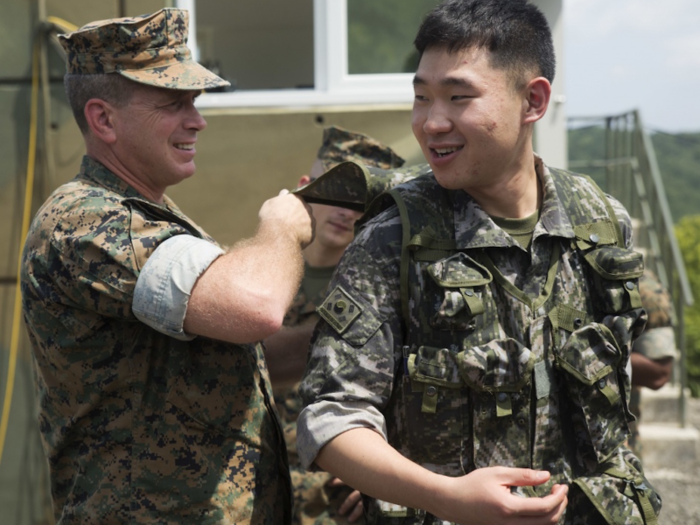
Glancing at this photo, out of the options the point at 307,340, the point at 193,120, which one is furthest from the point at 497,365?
the point at 193,120

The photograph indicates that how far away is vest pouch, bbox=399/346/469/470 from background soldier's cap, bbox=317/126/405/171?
1.82 metres

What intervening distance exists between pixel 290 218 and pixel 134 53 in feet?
2.14

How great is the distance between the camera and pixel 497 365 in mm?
1900

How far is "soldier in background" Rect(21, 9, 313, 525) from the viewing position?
2041 mm

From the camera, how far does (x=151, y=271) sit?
6.63 feet

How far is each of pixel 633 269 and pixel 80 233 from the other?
1353mm

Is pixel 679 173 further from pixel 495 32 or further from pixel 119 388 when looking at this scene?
pixel 119 388

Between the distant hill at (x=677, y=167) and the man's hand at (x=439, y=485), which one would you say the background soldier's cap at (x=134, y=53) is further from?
the distant hill at (x=677, y=167)

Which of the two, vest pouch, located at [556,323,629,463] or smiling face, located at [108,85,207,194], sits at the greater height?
smiling face, located at [108,85,207,194]

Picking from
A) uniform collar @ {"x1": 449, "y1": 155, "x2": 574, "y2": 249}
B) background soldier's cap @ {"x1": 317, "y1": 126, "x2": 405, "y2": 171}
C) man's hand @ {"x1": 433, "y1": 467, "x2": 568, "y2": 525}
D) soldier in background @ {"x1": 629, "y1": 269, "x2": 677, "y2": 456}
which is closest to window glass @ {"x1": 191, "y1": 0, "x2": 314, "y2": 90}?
background soldier's cap @ {"x1": 317, "y1": 126, "x2": 405, "y2": 171}

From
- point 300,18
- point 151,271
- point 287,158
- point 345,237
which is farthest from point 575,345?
point 300,18

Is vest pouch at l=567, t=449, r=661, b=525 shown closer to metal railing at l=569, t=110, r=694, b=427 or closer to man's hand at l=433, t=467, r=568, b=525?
man's hand at l=433, t=467, r=568, b=525

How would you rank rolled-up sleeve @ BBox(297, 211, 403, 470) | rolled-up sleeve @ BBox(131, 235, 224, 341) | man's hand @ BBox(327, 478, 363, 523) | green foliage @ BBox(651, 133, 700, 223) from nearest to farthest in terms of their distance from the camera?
rolled-up sleeve @ BBox(297, 211, 403, 470) → rolled-up sleeve @ BBox(131, 235, 224, 341) → man's hand @ BBox(327, 478, 363, 523) → green foliage @ BBox(651, 133, 700, 223)

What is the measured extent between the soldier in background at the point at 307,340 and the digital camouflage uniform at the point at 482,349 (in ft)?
2.11
